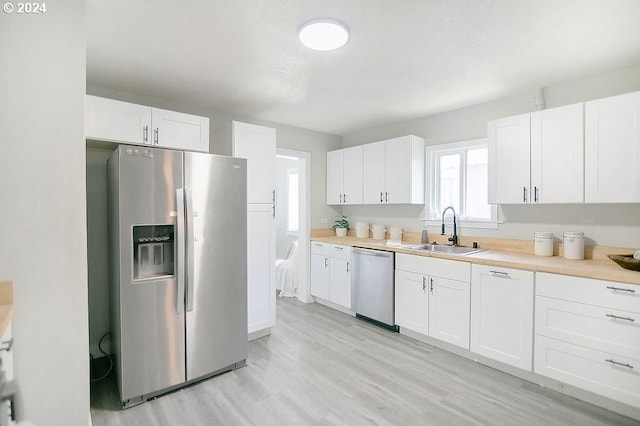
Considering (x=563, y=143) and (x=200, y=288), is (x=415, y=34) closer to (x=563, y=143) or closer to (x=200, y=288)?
(x=563, y=143)

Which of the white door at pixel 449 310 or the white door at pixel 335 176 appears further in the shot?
the white door at pixel 335 176

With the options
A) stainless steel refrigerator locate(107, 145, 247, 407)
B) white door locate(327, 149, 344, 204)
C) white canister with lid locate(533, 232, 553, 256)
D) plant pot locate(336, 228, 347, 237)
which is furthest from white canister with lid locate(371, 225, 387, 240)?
stainless steel refrigerator locate(107, 145, 247, 407)

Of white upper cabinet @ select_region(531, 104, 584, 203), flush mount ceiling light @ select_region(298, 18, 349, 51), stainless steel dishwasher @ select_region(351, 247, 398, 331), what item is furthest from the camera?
stainless steel dishwasher @ select_region(351, 247, 398, 331)

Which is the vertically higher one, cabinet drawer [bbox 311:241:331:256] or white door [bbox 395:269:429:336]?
cabinet drawer [bbox 311:241:331:256]

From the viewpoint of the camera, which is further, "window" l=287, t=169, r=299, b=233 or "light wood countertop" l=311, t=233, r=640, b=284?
"window" l=287, t=169, r=299, b=233

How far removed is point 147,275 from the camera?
7.36 ft

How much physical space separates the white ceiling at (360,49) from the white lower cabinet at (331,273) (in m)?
1.89

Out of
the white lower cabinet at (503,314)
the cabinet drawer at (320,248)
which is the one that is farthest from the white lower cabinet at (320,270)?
the white lower cabinet at (503,314)

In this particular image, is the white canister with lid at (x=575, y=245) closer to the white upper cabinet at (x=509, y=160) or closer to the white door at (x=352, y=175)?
the white upper cabinet at (x=509, y=160)

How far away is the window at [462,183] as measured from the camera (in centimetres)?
338

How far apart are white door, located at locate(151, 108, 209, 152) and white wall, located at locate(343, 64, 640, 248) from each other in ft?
8.26

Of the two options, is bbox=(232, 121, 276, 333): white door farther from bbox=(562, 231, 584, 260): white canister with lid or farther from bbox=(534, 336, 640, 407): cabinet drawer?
bbox=(562, 231, 584, 260): white canister with lid

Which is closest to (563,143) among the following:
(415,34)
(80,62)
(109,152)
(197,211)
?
(415,34)

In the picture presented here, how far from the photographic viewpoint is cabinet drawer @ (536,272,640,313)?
1973 millimetres
